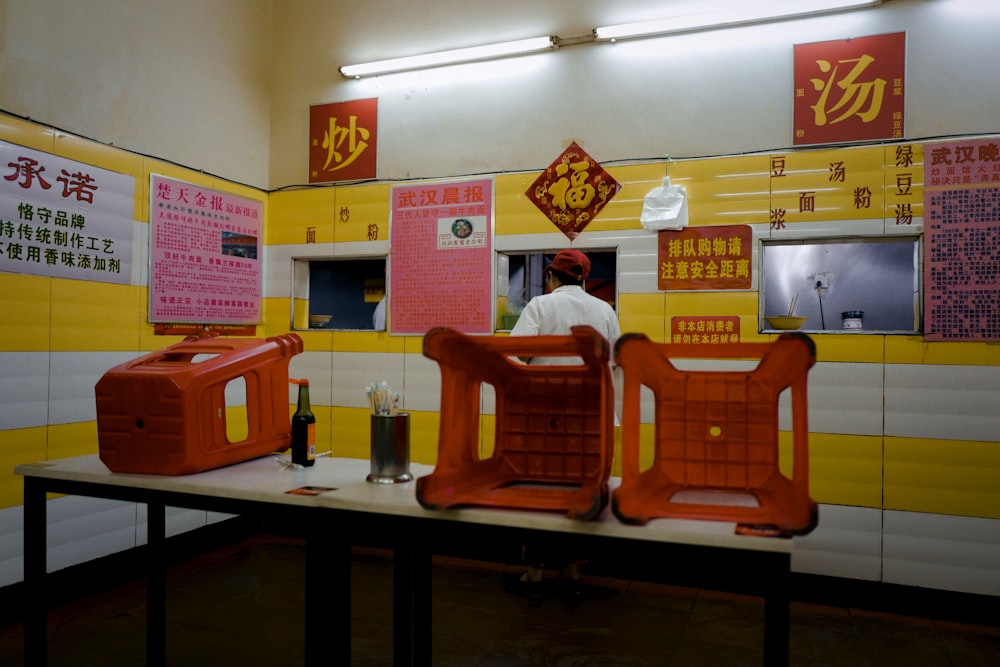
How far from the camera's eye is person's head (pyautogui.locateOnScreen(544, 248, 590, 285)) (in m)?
3.80

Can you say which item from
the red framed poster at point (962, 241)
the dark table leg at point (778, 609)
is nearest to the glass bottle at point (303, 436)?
the dark table leg at point (778, 609)

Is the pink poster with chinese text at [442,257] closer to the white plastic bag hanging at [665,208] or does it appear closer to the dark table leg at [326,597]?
the white plastic bag hanging at [665,208]

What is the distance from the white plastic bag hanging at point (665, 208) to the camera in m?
4.06

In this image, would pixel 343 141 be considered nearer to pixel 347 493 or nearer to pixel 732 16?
pixel 732 16

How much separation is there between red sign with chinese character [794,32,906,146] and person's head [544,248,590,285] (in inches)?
55.7

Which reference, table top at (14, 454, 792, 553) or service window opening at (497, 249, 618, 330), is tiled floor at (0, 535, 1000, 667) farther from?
service window opening at (497, 249, 618, 330)

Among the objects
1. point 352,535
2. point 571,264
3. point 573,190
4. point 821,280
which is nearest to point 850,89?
point 821,280

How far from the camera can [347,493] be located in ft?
6.73

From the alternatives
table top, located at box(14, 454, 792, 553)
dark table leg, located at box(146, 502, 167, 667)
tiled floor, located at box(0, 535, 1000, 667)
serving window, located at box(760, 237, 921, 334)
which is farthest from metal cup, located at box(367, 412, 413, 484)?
serving window, located at box(760, 237, 921, 334)

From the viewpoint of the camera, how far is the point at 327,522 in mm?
1989

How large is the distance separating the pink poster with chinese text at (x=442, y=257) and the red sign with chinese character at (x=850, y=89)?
1953mm

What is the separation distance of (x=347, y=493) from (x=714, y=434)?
109cm

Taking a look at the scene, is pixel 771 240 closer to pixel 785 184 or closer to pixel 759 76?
pixel 785 184

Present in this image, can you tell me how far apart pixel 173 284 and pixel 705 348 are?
3.67m
